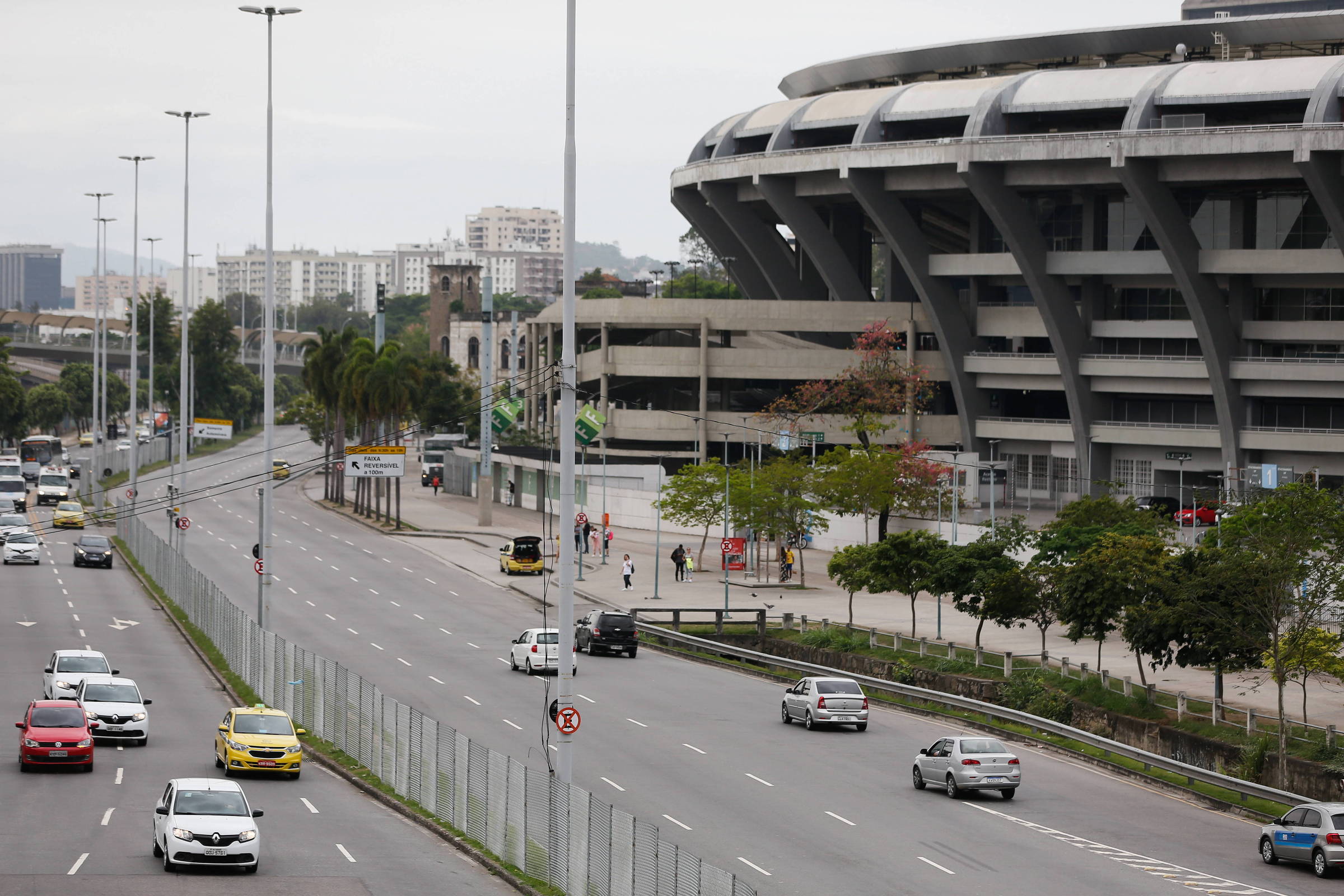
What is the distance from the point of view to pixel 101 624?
60469mm

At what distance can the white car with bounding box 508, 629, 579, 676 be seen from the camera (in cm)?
5106

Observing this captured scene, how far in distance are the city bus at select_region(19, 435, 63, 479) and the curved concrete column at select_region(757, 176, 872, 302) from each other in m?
63.7

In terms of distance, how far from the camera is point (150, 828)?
28.4 metres

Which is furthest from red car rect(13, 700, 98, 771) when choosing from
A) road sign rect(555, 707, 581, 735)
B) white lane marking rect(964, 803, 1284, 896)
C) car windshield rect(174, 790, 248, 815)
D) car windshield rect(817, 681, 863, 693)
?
white lane marking rect(964, 803, 1284, 896)

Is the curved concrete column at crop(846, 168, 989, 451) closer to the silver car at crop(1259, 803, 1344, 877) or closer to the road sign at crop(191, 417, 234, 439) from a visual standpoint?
the road sign at crop(191, 417, 234, 439)

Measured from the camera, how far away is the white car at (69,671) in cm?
4091

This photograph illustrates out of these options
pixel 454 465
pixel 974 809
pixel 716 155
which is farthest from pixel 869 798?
pixel 454 465

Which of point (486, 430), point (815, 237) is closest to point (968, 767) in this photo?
point (815, 237)

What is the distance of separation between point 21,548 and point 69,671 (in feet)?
131

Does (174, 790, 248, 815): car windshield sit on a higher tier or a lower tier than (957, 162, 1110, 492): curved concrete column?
lower

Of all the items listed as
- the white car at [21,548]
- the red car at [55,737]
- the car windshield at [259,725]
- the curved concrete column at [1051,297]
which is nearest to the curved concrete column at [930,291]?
the curved concrete column at [1051,297]

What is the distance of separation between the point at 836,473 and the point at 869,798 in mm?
44114

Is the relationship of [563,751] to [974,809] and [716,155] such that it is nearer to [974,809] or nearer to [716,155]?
[974,809]

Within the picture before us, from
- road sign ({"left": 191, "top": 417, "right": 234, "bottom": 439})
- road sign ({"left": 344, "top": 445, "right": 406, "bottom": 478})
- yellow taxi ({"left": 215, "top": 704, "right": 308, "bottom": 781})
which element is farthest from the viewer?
road sign ({"left": 191, "top": 417, "right": 234, "bottom": 439})
